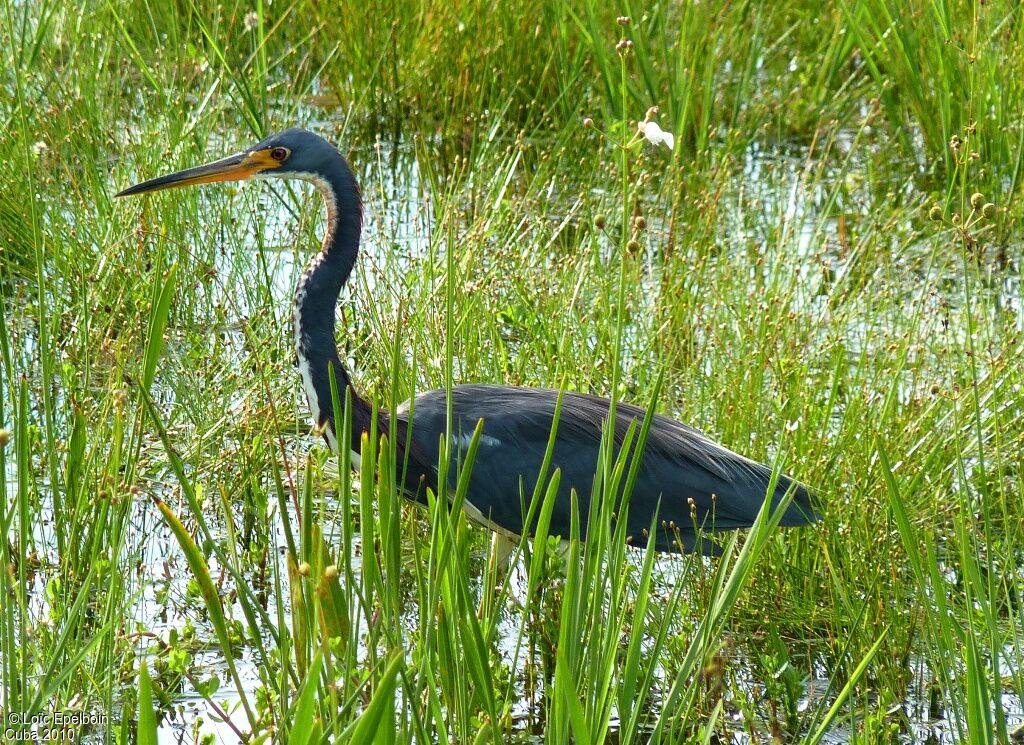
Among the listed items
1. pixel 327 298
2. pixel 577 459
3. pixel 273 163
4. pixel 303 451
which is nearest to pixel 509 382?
pixel 577 459

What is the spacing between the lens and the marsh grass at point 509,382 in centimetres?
205

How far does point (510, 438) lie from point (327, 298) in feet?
2.03

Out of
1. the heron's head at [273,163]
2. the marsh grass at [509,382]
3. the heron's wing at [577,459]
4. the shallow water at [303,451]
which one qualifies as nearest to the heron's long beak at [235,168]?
the heron's head at [273,163]

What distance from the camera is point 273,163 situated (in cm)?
411

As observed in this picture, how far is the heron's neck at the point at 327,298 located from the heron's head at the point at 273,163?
68mm

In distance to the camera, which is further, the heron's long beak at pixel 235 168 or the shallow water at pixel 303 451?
the heron's long beak at pixel 235 168

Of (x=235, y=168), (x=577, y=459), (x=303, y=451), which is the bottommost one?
(x=577, y=459)

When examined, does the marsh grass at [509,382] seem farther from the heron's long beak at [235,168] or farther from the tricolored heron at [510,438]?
the heron's long beak at [235,168]

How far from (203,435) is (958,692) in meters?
2.33

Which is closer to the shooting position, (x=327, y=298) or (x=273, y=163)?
(x=327, y=298)

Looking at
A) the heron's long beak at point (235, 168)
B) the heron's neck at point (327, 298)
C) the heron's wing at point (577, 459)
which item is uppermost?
the heron's long beak at point (235, 168)

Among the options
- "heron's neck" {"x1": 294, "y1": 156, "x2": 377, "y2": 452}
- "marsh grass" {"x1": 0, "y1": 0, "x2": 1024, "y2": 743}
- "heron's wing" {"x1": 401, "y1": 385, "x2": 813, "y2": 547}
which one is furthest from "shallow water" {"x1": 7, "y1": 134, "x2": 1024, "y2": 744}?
"heron's wing" {"x1": 401, "y1": 385, "x2": 813, "y2": 547}

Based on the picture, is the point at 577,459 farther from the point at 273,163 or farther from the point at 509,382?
the point at 273,163

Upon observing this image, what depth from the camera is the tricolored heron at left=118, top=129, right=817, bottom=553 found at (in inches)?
153
